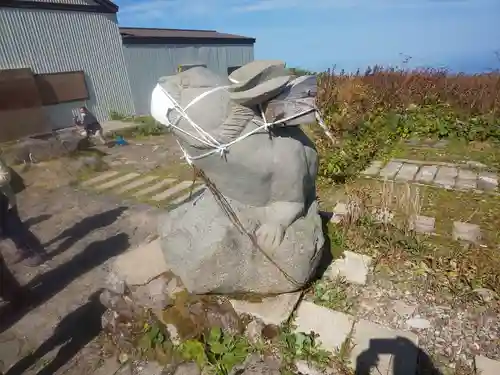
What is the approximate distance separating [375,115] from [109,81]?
33.0 feet

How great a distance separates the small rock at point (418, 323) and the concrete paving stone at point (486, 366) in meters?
0.33

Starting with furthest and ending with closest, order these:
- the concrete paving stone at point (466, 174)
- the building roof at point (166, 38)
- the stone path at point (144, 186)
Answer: the building roof at point (166, 38) < the stone path at point (144, 186) < the concrete paving stone at point (466, 174)

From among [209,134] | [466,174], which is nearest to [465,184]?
[466,174]

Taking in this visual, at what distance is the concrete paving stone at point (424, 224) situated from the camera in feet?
13.2

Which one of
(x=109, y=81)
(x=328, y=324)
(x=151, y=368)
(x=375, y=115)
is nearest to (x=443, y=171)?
(x=375, y=115)

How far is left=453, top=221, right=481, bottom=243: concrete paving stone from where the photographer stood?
3.86 meters

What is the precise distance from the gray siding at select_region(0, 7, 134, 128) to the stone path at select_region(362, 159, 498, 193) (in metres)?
10.8

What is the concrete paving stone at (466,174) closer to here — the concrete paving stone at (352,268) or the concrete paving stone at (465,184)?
the concrete paving stone at (465,184)

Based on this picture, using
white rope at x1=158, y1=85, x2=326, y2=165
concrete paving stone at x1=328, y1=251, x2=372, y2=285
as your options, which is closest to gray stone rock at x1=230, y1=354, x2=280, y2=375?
concrete paving stone at x1=328, y1=251, x2=372, y2=285

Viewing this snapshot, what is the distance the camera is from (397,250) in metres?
3.19

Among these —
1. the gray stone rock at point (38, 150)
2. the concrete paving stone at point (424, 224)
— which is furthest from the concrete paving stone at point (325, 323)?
the gray stone rock at point (38, 150)

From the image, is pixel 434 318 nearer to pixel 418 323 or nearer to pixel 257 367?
pixel 418 323

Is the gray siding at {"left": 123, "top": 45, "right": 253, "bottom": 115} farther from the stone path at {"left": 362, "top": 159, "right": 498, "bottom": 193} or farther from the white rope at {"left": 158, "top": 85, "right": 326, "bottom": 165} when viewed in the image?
the white rope at {"left": 158, "top": 85, "right": 326, "bottom": 165}

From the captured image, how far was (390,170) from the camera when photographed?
6.29 metres
